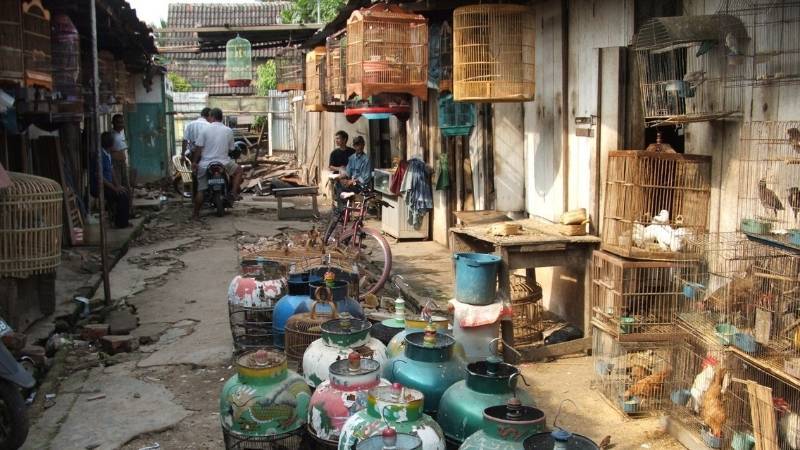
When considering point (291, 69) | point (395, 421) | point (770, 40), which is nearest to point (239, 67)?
point (291, 69)

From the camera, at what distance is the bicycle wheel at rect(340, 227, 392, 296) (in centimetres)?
918

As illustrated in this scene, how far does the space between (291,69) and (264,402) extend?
1630 cm

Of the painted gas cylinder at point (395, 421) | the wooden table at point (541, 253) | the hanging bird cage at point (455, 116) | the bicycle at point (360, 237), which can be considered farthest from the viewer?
the hanging bird cage at point (455, 116)

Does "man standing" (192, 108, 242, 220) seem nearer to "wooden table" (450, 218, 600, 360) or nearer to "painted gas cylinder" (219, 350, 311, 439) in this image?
"wooden table" (450, 218, 600, 360)

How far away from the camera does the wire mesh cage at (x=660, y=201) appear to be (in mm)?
5852

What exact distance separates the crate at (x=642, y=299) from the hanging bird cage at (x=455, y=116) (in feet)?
15.9

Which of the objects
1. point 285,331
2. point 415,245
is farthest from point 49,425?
point 415,245

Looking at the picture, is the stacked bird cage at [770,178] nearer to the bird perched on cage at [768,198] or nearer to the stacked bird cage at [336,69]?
the bird perched on cage at [768,198]

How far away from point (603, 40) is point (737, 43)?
202cm

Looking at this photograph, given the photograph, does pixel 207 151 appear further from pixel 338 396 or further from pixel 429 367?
pixel 338 396

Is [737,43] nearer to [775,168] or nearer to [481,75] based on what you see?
[775,168]

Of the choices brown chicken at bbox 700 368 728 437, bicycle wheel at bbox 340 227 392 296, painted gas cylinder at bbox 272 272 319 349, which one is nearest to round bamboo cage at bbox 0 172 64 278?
painted gas cylinder at bbox 272 272 319 349

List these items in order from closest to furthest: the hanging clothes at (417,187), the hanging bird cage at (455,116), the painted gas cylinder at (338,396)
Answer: the painted gas cylinder at (338,396)
the hanging bird cage at (455,116)
the hanging clothes at (417,187)

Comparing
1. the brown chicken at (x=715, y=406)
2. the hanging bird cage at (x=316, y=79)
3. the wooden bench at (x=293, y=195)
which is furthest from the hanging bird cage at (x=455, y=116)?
the brown chicken at (x=715, y=406)
